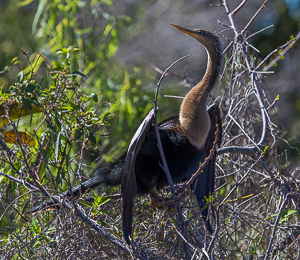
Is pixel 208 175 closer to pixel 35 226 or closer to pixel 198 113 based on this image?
pixel 198 113

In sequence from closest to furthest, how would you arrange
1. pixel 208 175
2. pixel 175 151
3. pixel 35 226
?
pixel 35 226 < pixel 175 151 < pixel 208 175

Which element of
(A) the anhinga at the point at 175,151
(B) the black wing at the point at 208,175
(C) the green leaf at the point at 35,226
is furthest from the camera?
(B) the black wing at the point at 208,175

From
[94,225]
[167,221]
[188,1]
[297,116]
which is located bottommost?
[297,116]

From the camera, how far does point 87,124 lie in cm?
218

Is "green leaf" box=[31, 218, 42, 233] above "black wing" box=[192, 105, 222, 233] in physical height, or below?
above

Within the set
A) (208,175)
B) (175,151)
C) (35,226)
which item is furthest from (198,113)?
(35,226)

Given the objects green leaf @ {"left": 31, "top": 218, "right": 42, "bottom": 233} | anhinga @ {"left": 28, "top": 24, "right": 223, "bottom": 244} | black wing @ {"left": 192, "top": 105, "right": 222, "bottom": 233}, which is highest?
green leaf @ {"left": 31, "top": 218, "right": 42, "bottom": 233}

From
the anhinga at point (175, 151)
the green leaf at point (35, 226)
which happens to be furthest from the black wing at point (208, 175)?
the green leaf at point (35, 226)

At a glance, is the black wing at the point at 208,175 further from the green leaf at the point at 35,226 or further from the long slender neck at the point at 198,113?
the green leaf at the point at 35,226

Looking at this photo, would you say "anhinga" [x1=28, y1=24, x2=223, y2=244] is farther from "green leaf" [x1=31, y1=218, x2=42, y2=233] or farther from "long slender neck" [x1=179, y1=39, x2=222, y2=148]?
"green leaf" [x1=31, y1=218, x2=42, y2=233]

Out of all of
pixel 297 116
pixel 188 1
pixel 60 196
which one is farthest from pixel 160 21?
pixel 60 196

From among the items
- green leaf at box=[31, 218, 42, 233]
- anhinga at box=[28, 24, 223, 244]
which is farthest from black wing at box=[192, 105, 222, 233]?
green leaf at box=[31, 218, 42, 233]

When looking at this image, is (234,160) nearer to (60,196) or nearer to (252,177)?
(252,177)

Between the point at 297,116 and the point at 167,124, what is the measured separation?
3.27 m
